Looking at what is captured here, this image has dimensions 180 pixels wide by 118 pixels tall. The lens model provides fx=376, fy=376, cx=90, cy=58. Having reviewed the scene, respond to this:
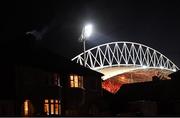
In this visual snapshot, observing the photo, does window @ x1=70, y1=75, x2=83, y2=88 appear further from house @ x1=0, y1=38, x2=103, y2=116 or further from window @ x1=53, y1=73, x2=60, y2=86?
window @ x1=53, y1=73, x2=60, y2=86

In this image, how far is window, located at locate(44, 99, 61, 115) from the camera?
45281mm

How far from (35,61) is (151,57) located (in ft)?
475

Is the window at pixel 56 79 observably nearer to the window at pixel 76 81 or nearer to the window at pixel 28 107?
the window at pixel 76 81

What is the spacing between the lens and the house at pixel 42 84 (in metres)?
42.1

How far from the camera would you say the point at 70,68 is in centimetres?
5147

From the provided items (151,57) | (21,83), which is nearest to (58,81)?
(21,83)

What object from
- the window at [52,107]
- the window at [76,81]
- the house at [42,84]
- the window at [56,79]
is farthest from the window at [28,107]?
the window at [76,81]

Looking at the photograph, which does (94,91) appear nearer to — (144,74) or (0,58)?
(0,58)

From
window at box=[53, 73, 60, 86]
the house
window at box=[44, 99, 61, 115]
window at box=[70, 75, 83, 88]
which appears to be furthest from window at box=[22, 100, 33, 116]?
window at box=[70, 75, 83, 88]

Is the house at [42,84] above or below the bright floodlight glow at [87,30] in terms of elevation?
below

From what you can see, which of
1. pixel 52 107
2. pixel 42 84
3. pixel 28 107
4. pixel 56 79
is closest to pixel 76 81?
pixel 56 79

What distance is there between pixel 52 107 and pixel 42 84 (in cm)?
350

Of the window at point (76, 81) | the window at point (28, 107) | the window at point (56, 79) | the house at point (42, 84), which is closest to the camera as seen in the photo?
the house at point (42, 84)

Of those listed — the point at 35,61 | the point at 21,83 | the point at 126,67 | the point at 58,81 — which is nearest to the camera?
the point at 21,83
